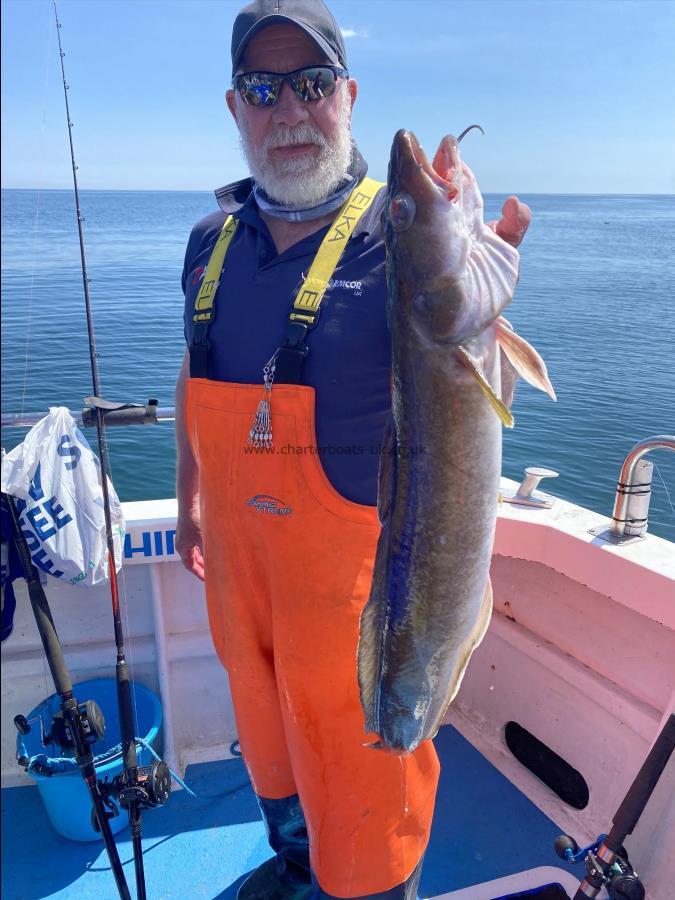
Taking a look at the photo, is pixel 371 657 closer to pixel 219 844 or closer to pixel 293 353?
pixel 293 353

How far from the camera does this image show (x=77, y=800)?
3291mm

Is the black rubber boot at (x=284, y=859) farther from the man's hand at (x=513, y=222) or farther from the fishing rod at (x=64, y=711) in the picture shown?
the man's hand at (x=513, y=222)

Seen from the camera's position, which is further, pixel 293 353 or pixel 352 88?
pixel 352 88

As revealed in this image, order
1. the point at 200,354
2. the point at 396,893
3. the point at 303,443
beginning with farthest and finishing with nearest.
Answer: the point at 200,354, the point at 396,893, the point at 303,443

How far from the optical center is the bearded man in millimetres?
2293

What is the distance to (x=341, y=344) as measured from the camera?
2.28m

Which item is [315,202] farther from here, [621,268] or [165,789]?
[621,268]

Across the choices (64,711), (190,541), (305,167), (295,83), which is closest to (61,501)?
(190,541)

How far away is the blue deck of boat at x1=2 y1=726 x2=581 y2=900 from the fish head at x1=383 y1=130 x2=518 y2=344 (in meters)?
2.64

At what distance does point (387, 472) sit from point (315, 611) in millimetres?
621

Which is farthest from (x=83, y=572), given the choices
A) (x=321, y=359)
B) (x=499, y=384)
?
(x=499, y=384)

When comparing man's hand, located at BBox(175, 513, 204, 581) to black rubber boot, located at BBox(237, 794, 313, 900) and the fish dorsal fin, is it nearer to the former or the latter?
black rubber boot, located at BBox(237, 794, 313, 900)

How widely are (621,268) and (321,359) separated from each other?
70.7ft

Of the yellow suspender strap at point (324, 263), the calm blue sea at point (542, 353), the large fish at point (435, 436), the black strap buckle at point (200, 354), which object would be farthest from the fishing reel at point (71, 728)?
the yellow suspender strap at point (324, 263)
